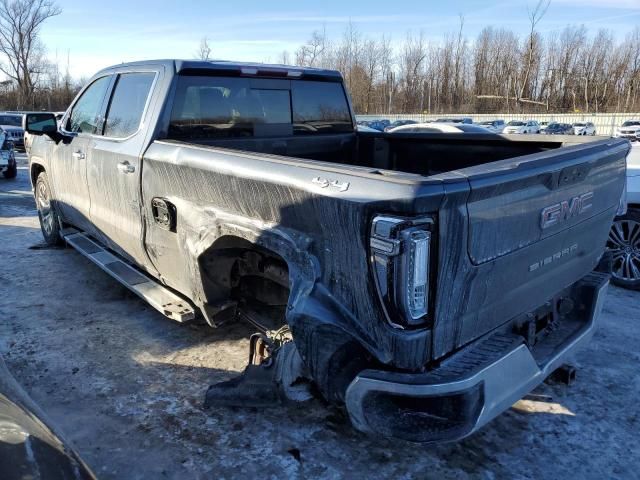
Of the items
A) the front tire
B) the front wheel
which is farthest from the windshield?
the front wheel

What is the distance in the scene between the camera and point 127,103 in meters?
4.38

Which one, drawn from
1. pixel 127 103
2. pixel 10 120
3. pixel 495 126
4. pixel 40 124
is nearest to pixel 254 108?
pixel 127 103

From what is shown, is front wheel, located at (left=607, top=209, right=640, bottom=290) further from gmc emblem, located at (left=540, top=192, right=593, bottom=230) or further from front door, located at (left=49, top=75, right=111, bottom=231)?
front door, located at (left=49, top=75, right=111, bottom=231)

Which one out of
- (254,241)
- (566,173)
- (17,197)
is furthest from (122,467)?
(17,197)

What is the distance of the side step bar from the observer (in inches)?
148

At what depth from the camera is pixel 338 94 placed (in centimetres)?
500

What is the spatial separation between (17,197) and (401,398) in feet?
36.8

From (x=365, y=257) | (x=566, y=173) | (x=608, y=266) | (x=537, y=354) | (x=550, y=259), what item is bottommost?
(x=537, y=354)

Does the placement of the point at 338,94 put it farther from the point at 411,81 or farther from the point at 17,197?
the point at 411,81

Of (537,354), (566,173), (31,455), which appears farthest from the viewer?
(537,354)

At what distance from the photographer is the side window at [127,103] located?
413 centimetres

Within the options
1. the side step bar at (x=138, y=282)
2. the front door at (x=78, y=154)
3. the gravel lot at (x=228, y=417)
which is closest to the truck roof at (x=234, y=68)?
the front door at (x=78, y=154)

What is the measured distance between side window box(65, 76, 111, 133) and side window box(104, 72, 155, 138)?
11.9 inches

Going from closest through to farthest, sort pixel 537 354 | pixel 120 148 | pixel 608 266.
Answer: pixel 537 354 → pixel 608 266 → pixel 120 148
